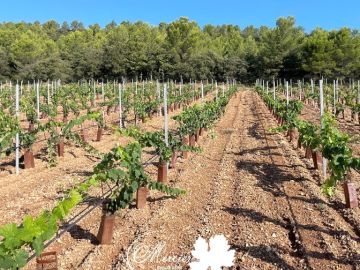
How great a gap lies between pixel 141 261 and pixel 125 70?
5109cm

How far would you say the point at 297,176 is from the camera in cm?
793

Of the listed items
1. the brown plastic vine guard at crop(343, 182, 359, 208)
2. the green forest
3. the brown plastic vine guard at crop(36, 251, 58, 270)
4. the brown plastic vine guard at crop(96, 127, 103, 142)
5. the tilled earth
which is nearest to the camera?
the brown plastic vine guard at crop(36, 251, 58, 270)

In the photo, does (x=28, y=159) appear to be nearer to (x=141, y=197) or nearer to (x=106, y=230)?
(x=141, y=197)

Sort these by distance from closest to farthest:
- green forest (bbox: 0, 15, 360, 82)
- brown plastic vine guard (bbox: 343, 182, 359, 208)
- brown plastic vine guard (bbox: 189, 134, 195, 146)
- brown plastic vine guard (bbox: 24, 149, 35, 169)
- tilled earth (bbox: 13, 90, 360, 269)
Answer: tilled earth (bbox: 13, 90, 360, 269), brown plastic vine guard (bbox: 343, 182, 359, 208), brown plastic vine guard (bbox: 24, 149, 35, 169), brown plastic vine guard (bbox: 189, 134, 195, 146), green forest (bbox: 0, 15, 360, 82)

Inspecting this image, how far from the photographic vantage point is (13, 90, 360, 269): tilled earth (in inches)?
176

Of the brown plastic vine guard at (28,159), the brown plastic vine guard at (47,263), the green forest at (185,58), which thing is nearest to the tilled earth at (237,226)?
the brown plastic vine guard at (47,263)

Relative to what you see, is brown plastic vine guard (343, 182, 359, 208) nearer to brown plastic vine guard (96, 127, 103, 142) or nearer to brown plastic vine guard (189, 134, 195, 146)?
brown plastic vine guard (189, 134, 195, 146)

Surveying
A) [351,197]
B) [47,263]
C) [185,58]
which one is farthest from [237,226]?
[185,58]

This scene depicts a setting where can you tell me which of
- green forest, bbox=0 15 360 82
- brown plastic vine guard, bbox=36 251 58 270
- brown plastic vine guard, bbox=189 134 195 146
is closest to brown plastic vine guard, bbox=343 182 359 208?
brown plastic vine guard, bbox=36 251 58 270

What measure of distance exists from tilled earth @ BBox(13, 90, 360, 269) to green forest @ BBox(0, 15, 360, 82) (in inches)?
1596

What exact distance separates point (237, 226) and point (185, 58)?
5474cm

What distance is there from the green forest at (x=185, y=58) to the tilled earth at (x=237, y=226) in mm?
40544

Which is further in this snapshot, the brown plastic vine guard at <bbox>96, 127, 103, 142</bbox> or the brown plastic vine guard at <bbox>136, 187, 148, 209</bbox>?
the brown plastic vine guard at <bbox>96, 127, 103, 142</bbox>

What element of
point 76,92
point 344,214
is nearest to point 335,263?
point 344,214
